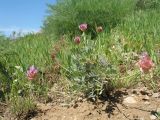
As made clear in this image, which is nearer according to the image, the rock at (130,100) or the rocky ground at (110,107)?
the rocky ground at (110,107)

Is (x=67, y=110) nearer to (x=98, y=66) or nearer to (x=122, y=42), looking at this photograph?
(x=98, y=66)

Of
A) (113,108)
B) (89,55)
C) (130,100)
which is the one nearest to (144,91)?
(130,100)

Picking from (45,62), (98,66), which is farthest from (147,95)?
(45,62)

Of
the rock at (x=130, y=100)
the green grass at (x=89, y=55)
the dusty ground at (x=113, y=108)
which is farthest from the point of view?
the green grass at (x=89, y=55)

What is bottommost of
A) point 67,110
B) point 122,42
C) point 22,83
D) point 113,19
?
point 67,110

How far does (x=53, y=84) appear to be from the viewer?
15.2 ft

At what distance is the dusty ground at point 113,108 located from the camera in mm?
3744

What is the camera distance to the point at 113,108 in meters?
3.88

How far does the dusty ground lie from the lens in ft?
12.3

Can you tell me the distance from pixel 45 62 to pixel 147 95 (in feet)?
4.96

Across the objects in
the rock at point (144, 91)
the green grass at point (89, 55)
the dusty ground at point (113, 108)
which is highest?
the green grass at point (89, 55)

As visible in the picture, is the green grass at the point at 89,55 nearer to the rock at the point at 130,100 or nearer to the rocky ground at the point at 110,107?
the rocky ground at the point at 110,107

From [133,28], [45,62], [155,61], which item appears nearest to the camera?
[155,61]

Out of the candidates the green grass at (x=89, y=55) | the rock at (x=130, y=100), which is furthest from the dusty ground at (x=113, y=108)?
the green grass at (x=89, y=55)
